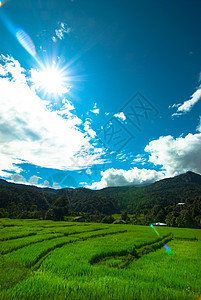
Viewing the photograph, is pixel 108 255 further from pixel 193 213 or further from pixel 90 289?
pixel 193 213

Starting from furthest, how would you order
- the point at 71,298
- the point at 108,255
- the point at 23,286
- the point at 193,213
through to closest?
the point at 193,213 < the point at 108,255 < the point at 23,286 < the point at 71,298

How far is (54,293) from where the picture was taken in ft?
15.9

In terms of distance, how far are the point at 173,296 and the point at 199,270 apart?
415 cm

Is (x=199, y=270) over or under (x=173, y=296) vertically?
under

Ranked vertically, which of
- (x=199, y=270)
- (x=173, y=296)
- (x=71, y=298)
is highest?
(x=71, y=298)

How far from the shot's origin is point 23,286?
17.1 feet

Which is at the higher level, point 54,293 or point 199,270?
point 54,293

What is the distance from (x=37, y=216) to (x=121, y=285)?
74.9 metres

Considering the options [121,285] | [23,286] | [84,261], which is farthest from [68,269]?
[121,285]

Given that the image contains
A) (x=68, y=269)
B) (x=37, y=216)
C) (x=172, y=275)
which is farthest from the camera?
(x=37, y=216)

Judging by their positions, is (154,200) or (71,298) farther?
(154,200)

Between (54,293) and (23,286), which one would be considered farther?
(23,286)

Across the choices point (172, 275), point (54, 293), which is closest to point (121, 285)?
point (54, 293)

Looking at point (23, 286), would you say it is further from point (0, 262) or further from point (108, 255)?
point (108, 255)
